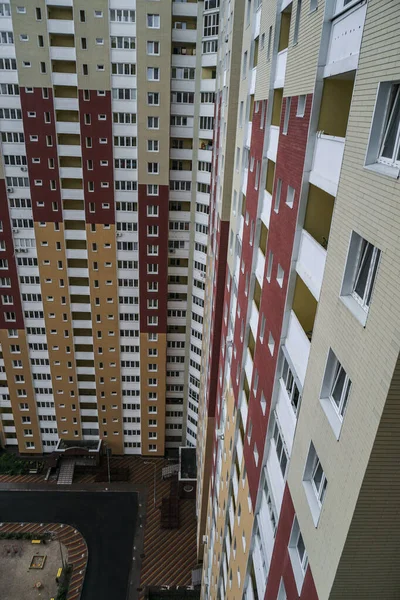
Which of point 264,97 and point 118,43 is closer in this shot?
point 264,97

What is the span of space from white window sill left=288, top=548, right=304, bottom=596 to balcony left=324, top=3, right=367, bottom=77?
13.1 meters

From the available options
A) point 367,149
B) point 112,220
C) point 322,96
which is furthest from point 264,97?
point 112,220

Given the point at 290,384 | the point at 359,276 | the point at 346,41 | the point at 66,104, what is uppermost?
the point at 346,41

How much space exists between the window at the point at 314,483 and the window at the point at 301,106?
9.42m

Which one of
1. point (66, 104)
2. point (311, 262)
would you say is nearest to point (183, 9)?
point (66, 104)

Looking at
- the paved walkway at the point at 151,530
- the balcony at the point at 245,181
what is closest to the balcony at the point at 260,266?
the balcony at the point at 245,181

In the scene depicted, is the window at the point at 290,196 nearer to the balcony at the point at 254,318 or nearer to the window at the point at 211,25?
the balcony at the point at 254,318

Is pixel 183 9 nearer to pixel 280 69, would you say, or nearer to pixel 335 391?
pixel 280 69

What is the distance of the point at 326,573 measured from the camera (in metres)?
9.96

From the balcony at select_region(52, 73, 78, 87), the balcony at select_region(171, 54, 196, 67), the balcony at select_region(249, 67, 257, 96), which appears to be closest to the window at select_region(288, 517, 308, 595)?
the balcony at select_region(249, 67, 257, 96)

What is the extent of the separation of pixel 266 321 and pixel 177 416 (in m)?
46.1

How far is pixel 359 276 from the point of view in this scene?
29.8ft

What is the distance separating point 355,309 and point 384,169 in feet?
9.20

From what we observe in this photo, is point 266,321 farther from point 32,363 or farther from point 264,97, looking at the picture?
point 32,363
